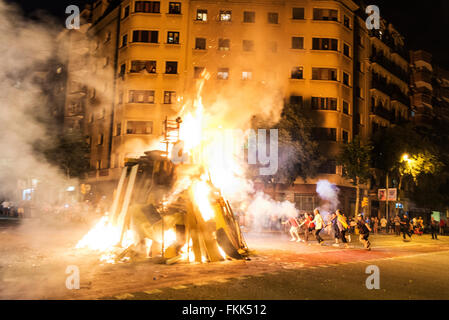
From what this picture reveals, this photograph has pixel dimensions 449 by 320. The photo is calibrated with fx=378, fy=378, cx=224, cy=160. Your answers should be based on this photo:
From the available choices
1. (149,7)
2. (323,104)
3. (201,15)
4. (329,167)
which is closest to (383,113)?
(323,104)

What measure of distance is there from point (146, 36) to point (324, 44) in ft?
53.8

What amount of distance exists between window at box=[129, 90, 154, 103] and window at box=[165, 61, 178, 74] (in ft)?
7.97

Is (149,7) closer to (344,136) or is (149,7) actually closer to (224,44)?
(224,44)

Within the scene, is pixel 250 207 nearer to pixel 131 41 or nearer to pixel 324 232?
pixel 324 232

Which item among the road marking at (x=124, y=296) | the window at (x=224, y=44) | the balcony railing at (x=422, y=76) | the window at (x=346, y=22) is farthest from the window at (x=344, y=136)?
the road marking at (x=124, y=296)

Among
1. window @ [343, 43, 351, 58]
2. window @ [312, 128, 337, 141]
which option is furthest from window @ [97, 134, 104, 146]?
window @ [343, 43, 351, 58]

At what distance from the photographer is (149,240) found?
37.9 feet

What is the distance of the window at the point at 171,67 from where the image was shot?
34719mm

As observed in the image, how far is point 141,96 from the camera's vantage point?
3506cm

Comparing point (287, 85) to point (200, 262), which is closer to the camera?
point (200, 262)

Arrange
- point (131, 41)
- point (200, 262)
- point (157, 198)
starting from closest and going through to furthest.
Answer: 1. point (200, 262)
2. point (157, 198)
3. point (131, 41)

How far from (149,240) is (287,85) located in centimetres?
2533

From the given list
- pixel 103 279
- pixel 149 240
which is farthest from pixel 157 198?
pixel 103 279
